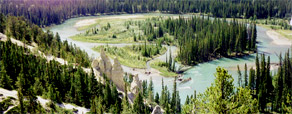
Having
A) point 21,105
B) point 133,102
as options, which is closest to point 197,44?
point 133,102

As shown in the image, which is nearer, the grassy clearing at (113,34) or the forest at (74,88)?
the forest at (74,88)

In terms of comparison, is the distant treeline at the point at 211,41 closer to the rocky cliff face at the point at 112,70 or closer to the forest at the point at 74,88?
the forest at the point at 74,88

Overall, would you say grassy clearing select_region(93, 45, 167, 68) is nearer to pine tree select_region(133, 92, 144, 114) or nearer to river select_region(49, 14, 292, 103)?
river select_region(49, 14, 292, 103)

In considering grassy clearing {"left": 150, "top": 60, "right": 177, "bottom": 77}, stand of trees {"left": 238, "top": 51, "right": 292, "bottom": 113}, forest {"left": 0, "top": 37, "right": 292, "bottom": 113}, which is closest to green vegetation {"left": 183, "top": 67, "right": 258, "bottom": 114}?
forest {"left": 0, "top": 37, "right": 292, "bottom": 113}

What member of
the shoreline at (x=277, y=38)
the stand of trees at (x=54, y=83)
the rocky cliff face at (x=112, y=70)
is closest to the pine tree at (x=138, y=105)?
the stand of trees at (x=54, y=83)

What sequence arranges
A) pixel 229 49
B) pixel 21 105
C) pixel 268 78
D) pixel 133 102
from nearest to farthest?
pixel 21 105, pixel 133 102, pixel 268 78, pixel 229 49

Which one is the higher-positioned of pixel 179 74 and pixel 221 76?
pixel 221 76

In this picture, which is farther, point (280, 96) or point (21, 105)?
point (280, 96)

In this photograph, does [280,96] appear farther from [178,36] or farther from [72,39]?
[72,39]
